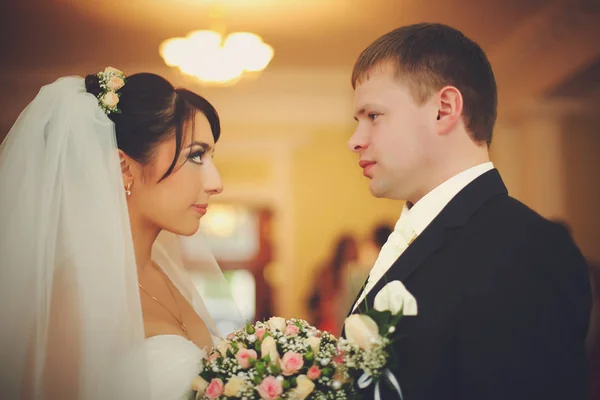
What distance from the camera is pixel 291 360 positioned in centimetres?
170

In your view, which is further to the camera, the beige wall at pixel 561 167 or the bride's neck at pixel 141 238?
the beige wall at pixel 561 167

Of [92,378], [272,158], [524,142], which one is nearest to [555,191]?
[524,142]

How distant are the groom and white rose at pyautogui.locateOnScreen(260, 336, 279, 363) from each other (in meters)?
0.26

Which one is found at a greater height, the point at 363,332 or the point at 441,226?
the point at 441,226

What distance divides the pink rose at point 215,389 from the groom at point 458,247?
449mm

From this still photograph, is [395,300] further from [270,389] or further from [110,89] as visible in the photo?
[110,89]

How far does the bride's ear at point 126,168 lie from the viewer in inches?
87.4

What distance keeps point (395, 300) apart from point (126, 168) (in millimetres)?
1180

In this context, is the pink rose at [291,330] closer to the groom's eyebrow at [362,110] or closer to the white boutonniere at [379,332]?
the white boutonniere at [379,332]

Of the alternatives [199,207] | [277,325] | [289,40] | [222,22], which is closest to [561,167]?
[289,40]

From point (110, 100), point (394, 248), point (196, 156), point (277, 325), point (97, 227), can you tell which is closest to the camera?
point (394, 248)

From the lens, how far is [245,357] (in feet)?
5.71

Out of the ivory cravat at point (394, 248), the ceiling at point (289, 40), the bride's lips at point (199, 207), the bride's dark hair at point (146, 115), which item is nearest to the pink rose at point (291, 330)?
the ivory cravat at point (394, 248)

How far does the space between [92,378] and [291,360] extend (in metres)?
0.67
